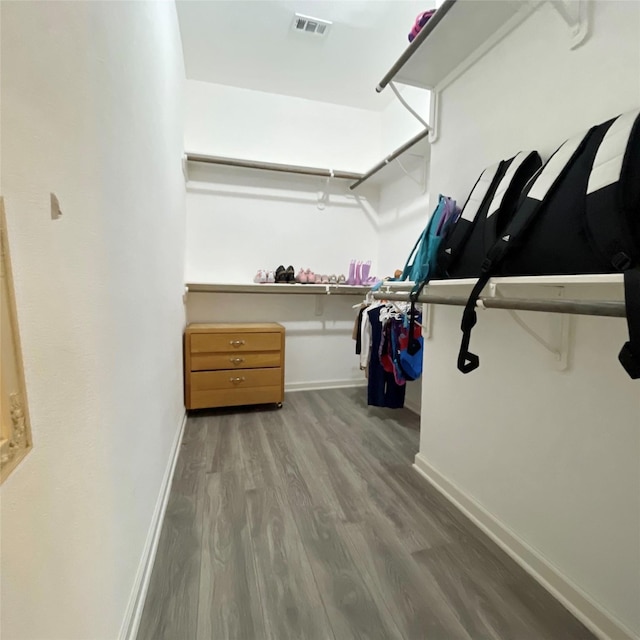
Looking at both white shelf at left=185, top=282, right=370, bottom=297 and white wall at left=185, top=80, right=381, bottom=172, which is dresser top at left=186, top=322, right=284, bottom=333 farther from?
white wall at left=185, top=80, right=381, bottom=172

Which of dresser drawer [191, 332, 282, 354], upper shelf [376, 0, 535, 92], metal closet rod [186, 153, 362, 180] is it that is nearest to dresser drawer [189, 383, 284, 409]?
dresser drawer [191, 332, 282, 354]

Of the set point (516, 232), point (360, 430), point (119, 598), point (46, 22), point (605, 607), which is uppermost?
point (46, 22)

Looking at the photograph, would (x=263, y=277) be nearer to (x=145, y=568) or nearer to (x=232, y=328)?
(x=232, y=328)

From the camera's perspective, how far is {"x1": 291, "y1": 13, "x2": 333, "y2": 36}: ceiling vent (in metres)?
2.15

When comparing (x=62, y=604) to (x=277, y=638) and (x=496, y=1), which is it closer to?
(x=277, y=638)

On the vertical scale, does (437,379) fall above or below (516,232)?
below

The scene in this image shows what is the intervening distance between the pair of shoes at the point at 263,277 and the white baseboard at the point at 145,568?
1639mm

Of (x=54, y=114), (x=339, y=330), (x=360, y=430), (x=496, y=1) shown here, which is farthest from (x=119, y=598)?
(x=339, y=330)

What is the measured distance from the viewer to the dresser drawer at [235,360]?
2574 mm

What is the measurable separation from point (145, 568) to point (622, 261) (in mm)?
1625

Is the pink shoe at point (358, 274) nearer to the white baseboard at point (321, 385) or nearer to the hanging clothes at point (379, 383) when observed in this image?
the hanging clothes at point (379, 383)

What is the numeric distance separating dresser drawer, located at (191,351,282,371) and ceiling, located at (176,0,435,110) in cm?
223

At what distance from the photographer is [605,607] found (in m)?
1.00

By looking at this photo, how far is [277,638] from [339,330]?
102 inches
